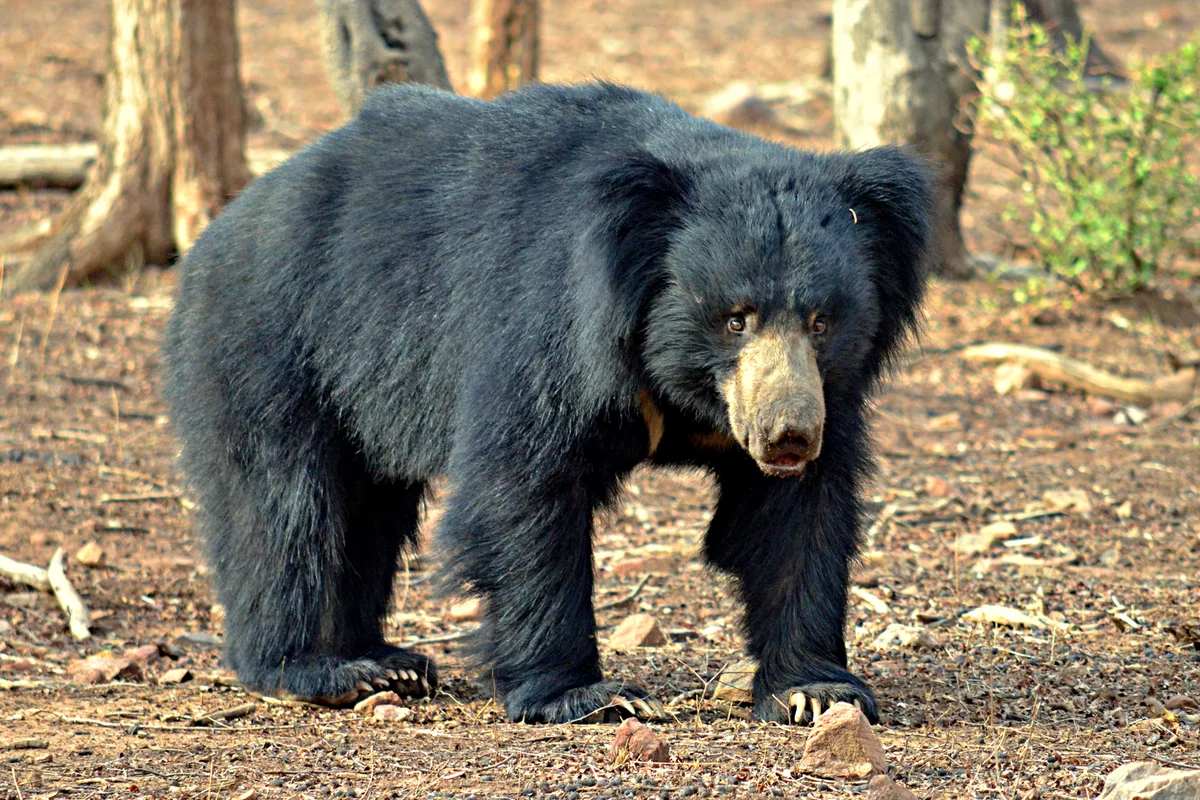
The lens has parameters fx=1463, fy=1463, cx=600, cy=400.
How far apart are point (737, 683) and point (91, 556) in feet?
7.65

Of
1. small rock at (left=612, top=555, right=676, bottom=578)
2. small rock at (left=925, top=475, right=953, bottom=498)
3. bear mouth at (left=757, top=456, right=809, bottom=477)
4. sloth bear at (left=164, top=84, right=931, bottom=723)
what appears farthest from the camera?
small rock at (left=925, top=475, right=953, bottom=498)

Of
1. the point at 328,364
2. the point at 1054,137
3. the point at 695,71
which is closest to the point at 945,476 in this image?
the point at 1054,137

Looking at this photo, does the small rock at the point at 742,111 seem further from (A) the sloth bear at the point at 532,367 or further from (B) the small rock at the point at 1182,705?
(B) the small rock at the point at 1182,705

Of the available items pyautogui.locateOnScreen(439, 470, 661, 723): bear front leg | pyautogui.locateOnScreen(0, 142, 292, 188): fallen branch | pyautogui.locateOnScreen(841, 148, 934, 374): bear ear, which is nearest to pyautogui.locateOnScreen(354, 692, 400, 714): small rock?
pyautogui.locateOnScreen(439, 470, 661, 723): bear front leg

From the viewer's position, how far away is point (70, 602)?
4.45 meters

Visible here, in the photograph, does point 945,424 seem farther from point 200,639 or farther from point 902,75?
point 200,639

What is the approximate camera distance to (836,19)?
7.72 metres

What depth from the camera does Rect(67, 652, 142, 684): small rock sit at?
13.0 ft

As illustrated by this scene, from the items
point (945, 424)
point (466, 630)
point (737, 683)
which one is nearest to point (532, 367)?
point (737, 683)

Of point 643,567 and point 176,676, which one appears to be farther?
point 643,567

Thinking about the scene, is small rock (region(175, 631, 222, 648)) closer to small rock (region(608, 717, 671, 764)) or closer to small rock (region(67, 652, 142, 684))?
small rock (region(67, 652, 142, 684))

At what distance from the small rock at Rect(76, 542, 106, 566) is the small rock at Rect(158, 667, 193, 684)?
902 mm

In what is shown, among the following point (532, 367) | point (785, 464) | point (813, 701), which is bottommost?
point (813, 701)

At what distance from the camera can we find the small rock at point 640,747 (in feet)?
9.41
